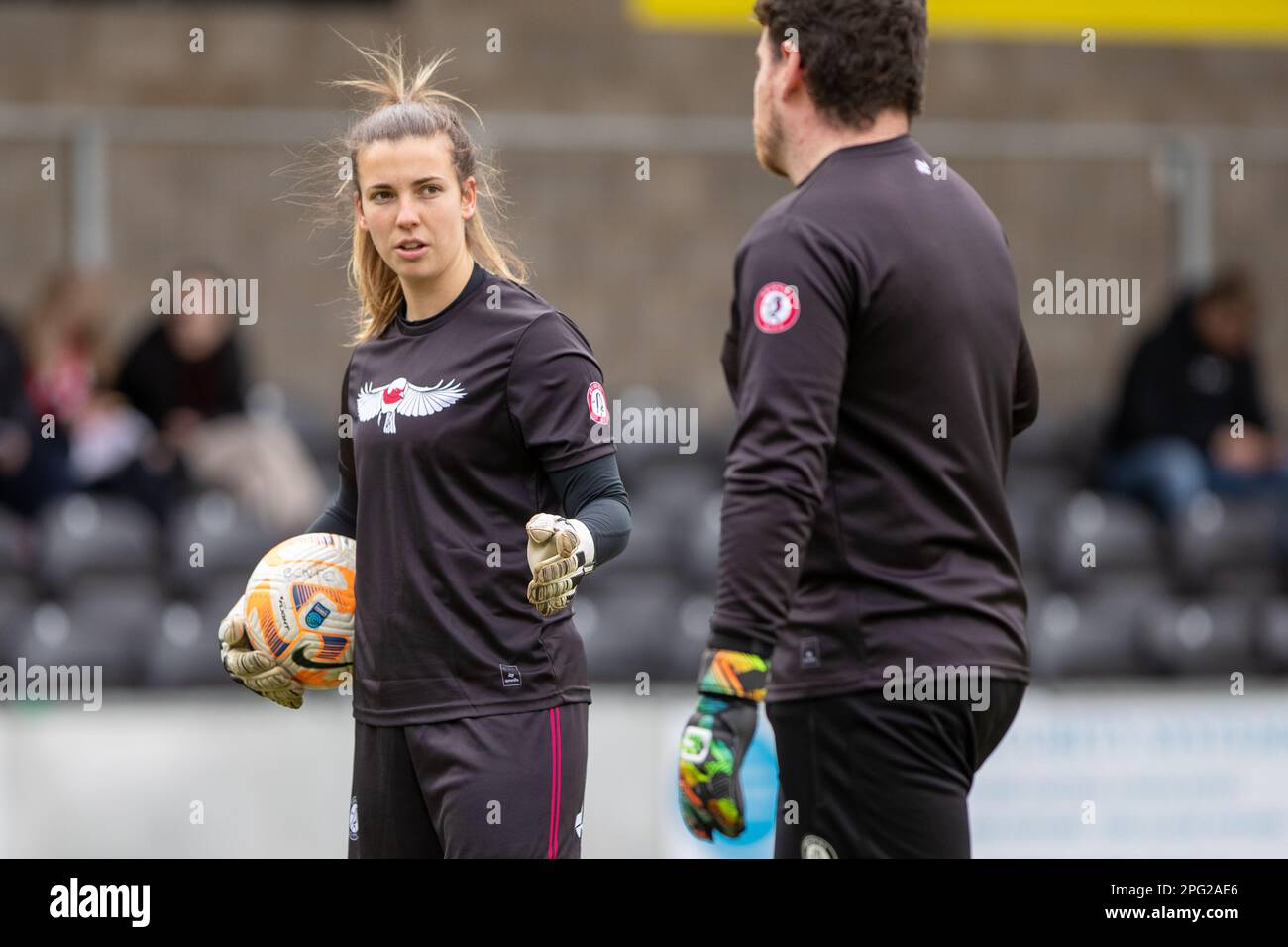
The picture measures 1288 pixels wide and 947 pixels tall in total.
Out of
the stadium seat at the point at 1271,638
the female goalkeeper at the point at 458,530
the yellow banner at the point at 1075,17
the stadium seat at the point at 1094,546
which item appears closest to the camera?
the female goalkeeper at the point at 458,530

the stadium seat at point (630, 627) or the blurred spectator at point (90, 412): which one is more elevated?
the blurred spectator at point (90, 412)

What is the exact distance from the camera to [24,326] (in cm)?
902

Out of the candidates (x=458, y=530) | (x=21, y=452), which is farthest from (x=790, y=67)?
(x=21, y=452)

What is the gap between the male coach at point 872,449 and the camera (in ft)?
10.7

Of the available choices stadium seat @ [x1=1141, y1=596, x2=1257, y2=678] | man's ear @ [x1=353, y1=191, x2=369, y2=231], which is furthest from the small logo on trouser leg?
stadium seat @ [x1=1141, y1=596, x2=1257, y2=678]

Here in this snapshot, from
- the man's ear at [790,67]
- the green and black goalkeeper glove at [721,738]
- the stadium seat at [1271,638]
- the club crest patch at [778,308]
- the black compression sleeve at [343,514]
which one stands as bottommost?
the stadium seat at [1271,638]

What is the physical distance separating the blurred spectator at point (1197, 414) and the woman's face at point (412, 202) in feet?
20.9

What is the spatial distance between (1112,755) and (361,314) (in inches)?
189

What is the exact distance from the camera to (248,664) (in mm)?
3881

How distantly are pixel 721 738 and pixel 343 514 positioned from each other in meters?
1.14

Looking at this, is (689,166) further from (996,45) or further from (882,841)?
(882,841)

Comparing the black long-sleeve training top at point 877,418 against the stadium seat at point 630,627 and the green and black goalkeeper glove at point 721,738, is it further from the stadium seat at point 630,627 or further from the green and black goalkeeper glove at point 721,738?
the stadium seat at point 630,627

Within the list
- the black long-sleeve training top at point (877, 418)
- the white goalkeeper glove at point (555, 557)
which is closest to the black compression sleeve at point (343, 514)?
the white goalkeeper glove at point (555, 557)

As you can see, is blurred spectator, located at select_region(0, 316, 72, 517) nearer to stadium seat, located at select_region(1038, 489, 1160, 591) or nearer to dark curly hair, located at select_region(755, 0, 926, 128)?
stadium seat, located at select_region(1038, 489, 1160, 591)
